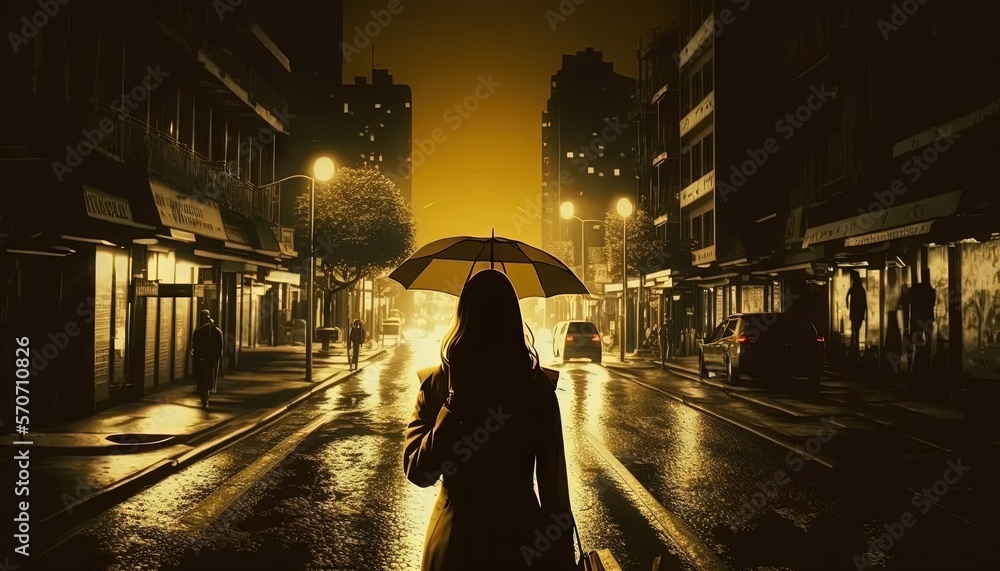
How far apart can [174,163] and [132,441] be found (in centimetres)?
1165

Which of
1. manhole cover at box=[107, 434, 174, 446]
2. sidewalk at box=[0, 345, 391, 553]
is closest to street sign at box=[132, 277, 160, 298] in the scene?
sidewalk at box=[0, 345, 391, 553]

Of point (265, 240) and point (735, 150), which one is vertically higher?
point (735, 150)

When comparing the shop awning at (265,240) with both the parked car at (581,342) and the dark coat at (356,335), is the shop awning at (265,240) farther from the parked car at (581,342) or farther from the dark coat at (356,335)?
the parked car at (581,342)

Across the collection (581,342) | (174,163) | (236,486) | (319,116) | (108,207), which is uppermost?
(319,116)

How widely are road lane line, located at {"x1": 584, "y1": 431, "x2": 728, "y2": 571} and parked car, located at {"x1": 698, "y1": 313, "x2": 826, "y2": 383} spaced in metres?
11.7

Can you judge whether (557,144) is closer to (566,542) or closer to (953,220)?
(953,220)

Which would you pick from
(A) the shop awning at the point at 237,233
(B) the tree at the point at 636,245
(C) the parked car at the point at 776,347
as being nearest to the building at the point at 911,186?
(C) the parked car at the point at 776,347

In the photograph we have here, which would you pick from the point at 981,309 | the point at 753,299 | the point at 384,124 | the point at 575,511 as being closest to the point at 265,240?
the point at 753,299

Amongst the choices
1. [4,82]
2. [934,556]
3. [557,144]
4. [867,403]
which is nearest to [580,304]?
[557,144]

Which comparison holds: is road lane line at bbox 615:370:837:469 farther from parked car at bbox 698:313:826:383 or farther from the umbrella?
the umbrella

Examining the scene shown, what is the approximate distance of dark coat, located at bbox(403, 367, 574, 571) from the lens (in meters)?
2.90

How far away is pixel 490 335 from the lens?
9.63 ft

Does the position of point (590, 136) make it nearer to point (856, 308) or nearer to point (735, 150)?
point (735, 150)

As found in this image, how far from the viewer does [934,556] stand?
6.35 m
